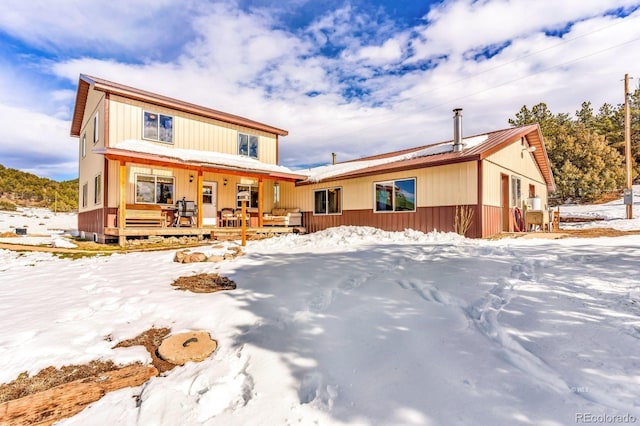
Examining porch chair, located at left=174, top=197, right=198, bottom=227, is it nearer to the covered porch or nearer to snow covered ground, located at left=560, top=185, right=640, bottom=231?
the covered porch

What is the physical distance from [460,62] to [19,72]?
2474cm

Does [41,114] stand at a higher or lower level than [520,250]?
higher

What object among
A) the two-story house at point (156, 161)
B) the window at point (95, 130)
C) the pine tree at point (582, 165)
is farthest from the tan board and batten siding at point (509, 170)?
the window at point (95, 130)

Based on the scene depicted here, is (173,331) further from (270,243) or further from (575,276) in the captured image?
(270,243)

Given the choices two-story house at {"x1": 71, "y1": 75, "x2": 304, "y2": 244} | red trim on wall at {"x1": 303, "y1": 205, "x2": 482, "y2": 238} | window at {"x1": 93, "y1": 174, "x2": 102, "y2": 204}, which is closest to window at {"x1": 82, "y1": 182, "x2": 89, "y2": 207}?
two-story house at {"x1": 71, "y1": 75, "x2": 304, "y2": 244}

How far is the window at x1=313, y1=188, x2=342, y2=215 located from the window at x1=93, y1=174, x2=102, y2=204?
893 centimetres

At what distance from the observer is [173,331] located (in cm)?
310

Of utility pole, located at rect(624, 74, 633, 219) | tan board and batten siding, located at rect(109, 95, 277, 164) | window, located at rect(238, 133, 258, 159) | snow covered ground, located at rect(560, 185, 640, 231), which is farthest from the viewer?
snow covered ground, located at rect(560, 185, 640, 231)

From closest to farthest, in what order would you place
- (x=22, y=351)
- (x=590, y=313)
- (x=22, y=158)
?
(x=22, y=351), (x=590, y=313), (x=22, y=158)

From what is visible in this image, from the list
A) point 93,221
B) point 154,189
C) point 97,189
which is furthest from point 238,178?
point 93,221

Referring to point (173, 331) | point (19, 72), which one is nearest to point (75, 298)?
point (173, 331)

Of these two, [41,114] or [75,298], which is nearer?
[75,298]

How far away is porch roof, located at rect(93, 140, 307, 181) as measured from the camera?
9.54 metres

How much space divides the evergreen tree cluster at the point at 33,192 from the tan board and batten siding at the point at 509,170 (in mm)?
35355
